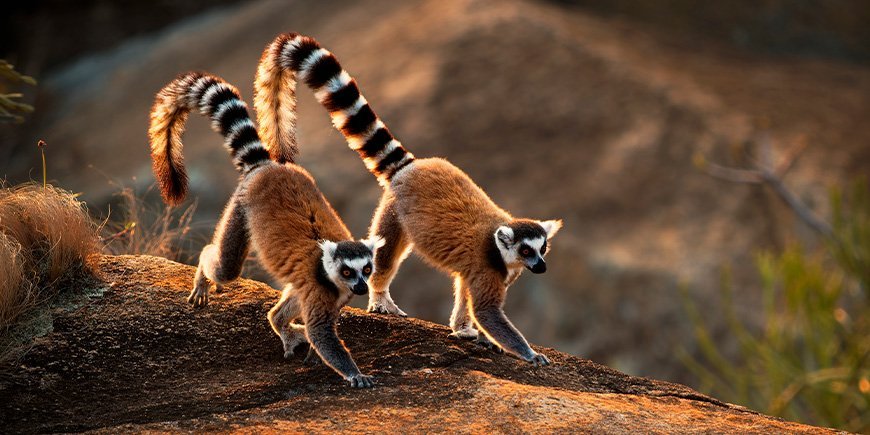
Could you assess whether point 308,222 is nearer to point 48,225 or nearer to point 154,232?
point 48,225

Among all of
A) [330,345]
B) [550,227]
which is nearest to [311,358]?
[330,345]

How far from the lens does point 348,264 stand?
458cm

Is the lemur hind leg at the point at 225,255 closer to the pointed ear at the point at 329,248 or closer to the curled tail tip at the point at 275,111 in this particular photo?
the curled tail tip at the point at 275,111

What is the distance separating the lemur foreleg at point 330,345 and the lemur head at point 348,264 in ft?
0.53

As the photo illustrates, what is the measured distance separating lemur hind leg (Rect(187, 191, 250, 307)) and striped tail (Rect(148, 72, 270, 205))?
0.30m

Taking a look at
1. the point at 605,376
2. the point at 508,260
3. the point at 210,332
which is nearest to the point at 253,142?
the point at 210,332

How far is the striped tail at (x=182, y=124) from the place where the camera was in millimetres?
5273

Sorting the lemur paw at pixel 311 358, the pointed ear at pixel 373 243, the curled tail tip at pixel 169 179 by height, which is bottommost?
the lemur paw at pixel 311 358

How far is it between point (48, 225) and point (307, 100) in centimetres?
968

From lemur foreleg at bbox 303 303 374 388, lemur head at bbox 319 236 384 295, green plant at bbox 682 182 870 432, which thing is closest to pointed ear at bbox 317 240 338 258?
lemur head at bbox 319 236 384 295

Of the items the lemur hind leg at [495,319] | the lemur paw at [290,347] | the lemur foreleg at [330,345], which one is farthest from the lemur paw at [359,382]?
the lemur hind leg at [495,319]

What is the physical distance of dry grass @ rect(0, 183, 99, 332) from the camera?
4.90 meters

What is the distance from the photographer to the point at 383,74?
14.7 m

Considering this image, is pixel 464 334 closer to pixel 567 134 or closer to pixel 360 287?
pixel 360 287
